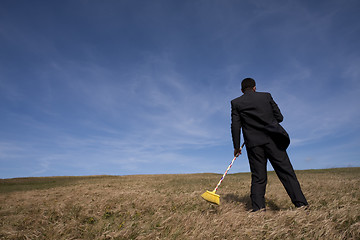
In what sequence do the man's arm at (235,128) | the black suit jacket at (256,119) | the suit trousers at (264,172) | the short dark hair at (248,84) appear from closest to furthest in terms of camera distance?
1. the suit trousers at (264,172)
2. the black suit jacket at (256,119)
3. the man's arm at (235,128)
4. the short dark hair at (248,84)

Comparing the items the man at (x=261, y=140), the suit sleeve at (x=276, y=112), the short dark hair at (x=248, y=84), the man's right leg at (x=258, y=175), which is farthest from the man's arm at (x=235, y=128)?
the suit sleeve at (x=276, y=112)

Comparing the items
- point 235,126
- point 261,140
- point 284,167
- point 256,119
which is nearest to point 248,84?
point 256,119

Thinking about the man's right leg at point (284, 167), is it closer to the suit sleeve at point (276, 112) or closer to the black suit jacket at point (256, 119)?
the black suit jacket at point (256, 119)

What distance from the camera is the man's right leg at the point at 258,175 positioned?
5.10 meters

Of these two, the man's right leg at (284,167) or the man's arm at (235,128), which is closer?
the man's right leg at (284,167)

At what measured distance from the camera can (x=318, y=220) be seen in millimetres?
4004

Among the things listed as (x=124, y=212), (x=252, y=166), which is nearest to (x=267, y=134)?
(x=252, y=166)

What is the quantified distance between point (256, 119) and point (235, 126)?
0.55 meters

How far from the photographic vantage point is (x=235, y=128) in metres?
5.63

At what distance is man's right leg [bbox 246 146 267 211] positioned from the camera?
201 inches

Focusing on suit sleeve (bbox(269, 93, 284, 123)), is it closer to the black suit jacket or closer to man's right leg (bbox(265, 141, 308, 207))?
the black suit jacket

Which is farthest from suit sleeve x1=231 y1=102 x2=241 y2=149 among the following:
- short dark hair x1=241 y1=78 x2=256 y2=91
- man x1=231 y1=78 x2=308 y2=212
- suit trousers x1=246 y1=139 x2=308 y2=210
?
short dark hair x1=241 y1=78 x2=256 y2=91

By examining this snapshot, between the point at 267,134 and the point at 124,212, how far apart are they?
12.6 ft

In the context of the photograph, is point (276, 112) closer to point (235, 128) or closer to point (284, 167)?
point (235, 128)
